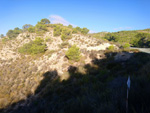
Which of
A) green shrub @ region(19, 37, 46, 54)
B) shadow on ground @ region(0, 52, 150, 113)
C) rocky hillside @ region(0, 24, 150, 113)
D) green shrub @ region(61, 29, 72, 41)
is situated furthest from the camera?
green shrub @ region(61, 29, 72, 41)

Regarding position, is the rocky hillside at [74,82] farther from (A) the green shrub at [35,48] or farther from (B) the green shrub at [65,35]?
(B) the green shrub at [65,35]

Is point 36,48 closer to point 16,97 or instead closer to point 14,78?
point 14,78

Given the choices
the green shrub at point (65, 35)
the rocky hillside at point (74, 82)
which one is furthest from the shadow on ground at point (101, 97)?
the green shrub at point (65, 35)

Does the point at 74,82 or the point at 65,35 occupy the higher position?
the point at 65,35

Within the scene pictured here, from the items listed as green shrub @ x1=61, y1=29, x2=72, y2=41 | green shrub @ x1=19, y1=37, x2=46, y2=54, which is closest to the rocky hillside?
green shrub @ x1=19, y1=37, x2=46, y2=54

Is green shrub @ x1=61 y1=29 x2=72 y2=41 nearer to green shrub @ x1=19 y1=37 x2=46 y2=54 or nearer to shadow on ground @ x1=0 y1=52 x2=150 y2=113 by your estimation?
green shrub @ x1=19 y1=37 x2=46 y2=54

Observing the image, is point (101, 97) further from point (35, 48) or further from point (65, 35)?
point (65, 35)

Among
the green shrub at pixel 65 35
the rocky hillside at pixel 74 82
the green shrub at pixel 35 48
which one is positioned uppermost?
the green shrub at pixel 65 35

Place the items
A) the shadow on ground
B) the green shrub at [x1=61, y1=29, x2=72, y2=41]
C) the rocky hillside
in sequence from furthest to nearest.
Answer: the green shrub at [x1=61, y1=29, x2=72, y2=41]
the rocky hillside
the shadow on ground

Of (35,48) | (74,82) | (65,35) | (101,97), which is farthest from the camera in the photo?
(65,35)

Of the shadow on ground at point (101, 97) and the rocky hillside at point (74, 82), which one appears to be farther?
the rocky hillside at point (74, 82)

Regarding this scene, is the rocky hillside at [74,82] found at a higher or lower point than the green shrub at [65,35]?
lower

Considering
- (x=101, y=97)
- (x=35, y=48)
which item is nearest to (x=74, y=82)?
(x=101, y=97)

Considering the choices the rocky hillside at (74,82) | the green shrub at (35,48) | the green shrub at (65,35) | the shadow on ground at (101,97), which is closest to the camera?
the shadow on ground at (101,97)
